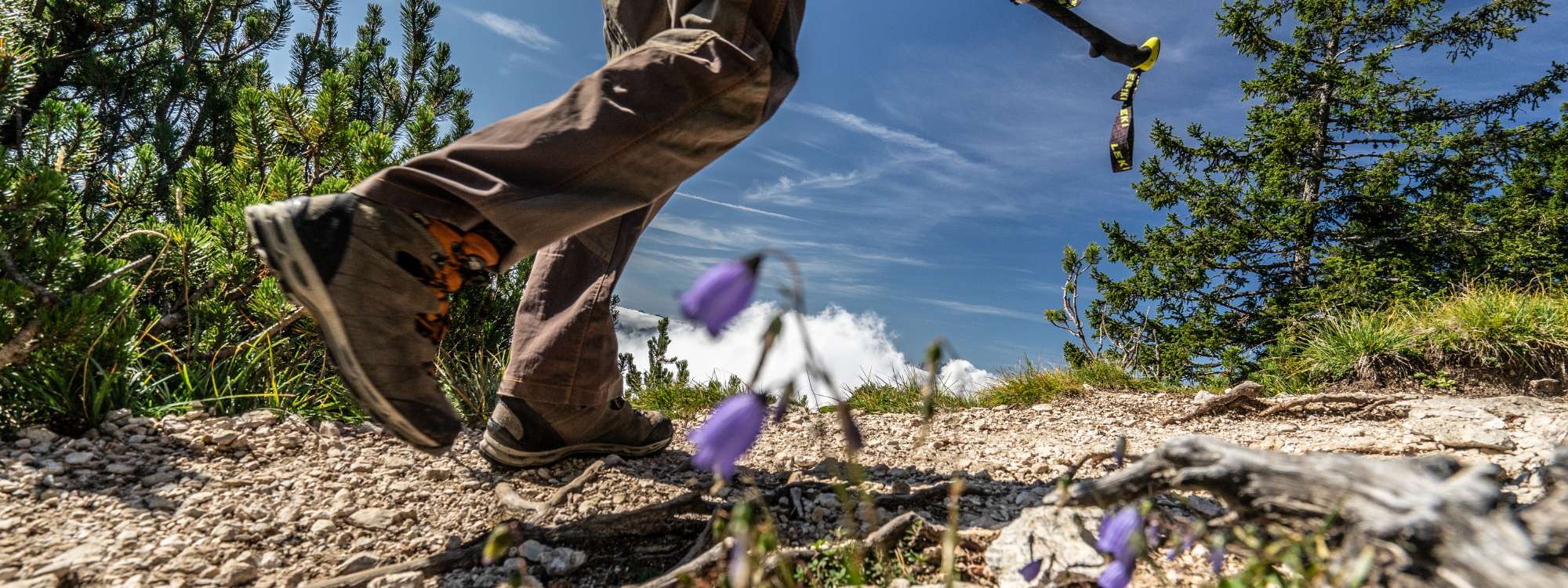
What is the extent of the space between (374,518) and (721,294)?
49.0 inches

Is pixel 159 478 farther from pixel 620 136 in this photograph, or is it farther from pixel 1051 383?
pixel 1051 383

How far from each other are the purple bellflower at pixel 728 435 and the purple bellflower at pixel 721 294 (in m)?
0.09

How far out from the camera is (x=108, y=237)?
3822 millimetres

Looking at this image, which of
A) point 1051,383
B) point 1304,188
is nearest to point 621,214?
point 1051,383

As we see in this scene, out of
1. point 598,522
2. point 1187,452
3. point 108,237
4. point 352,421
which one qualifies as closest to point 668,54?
point 598,522

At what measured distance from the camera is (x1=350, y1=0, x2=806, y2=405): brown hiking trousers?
1.30 m

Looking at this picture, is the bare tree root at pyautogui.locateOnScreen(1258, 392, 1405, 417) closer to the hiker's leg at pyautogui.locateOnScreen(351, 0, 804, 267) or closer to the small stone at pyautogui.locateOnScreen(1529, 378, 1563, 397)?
the small stone at pyautogui.locateOnScreen(1529, 378, 1563, 397)

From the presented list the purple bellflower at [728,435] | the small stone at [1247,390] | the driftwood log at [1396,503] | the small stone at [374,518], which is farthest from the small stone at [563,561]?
the small stone at [1247,390]

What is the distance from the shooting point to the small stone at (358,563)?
4.41 feet

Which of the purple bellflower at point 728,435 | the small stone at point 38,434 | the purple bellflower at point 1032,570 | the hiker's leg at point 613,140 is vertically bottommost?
the purple bellflower at point 1032,570

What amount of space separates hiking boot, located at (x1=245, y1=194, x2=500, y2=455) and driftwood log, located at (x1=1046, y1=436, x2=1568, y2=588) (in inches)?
44.7

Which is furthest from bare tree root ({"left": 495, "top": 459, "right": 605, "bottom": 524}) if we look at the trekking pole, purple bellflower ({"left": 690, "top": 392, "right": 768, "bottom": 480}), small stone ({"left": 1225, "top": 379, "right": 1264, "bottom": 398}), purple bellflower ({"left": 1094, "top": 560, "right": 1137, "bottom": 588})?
small stone ({"left": 1225, "top": 379, "right": 1264, "bottom": 398})

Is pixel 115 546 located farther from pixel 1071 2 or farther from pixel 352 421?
pixel 1071 2

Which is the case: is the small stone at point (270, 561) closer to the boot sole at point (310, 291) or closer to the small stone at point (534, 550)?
the boot sole at point (310, 291)
